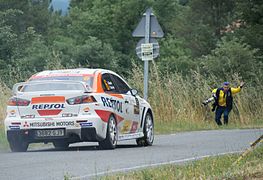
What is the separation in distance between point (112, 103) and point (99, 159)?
2941mm

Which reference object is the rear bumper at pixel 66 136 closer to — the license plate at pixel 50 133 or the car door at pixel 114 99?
the license plate at pixel 50 133

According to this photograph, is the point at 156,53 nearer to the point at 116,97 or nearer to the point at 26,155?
the point at 116,97

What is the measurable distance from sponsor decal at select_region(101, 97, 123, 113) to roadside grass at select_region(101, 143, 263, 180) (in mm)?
4400

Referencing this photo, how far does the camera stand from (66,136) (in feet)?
53.0

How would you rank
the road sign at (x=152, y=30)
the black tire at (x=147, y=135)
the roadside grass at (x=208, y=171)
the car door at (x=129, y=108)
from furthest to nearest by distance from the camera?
the road sign at (x=152, y=30) < the black tire at (x=147, y=135) < the car door at (x=129, y=108) < the roadside grass at (x=208, y=171)

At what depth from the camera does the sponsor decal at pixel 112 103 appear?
54.2 ft

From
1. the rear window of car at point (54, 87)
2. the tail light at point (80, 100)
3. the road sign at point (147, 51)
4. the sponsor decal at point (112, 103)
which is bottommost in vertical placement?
the sponsor decal at point (112, 103)

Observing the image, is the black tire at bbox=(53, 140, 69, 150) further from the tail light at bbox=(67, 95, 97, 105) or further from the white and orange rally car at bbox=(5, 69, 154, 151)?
the tail light at bbox=(67, 95, 97, 105)

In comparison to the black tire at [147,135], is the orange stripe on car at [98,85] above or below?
above

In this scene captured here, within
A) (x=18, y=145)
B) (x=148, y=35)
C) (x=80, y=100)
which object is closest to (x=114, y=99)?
(x=80, y=100)

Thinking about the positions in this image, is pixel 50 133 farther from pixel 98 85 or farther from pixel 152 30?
pixel 152 30

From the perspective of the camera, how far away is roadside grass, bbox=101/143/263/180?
10383 mm

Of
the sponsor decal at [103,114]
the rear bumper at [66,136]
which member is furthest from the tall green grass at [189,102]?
the rear bumper at [66,136]

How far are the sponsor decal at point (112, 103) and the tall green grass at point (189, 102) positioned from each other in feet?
29.9
